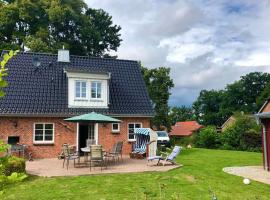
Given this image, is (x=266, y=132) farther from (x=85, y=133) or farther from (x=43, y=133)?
(x=43, y=133)

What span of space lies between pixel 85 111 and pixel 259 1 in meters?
13.7

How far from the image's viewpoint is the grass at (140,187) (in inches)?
392

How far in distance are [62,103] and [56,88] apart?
131 centimetres

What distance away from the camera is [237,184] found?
38.5ft

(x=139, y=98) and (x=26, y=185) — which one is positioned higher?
(x=139, y=98)

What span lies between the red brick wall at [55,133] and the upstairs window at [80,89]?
6.34 ft

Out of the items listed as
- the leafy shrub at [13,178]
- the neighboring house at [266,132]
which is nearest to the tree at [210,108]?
the neighboring house at [266,132]

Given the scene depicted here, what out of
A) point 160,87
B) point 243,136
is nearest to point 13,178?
point 160,87

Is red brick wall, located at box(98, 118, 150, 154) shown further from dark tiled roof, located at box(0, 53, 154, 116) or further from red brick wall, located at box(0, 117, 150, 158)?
dark tiled roof, located at box(0, 53, 154, 116)

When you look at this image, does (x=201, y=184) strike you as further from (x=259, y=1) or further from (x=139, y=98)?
(x=139, y=98)

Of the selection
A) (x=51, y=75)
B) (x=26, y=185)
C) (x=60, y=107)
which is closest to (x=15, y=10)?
(x=51, y=75)

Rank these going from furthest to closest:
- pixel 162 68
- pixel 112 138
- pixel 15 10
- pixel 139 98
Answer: pixel 15 10 < pixel 162 68 < pixel 139 98 < pixel 112 138

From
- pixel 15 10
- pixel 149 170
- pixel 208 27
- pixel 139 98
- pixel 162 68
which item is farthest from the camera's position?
pixel 15 10

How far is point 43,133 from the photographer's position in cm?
2144
